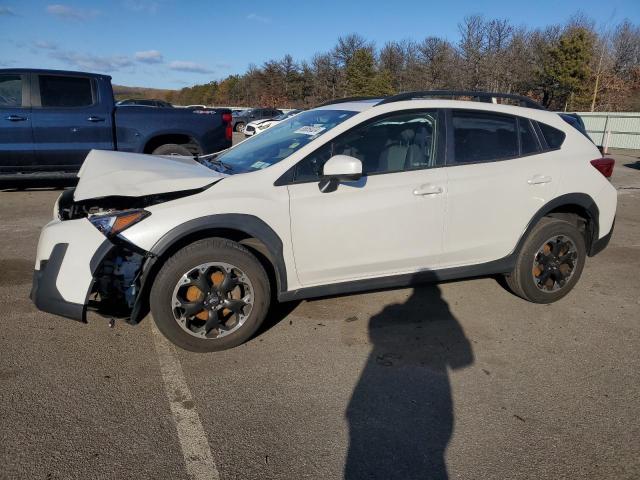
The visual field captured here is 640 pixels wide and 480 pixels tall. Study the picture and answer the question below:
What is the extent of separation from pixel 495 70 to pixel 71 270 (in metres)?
45.3

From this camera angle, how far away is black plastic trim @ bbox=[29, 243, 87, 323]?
2.97 meters


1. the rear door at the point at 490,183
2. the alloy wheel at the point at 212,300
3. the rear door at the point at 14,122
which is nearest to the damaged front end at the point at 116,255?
the alloy wheel at the point at 212,300

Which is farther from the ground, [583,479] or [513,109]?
[513,109]

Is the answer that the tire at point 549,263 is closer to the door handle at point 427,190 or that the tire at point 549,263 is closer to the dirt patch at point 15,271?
the door handle at point 427,190

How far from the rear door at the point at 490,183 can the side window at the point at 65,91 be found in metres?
6.29

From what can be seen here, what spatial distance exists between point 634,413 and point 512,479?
3.45ft

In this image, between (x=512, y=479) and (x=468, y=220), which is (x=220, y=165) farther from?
(x=512, y=479)

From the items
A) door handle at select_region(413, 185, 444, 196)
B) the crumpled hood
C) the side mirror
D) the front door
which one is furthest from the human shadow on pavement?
the crumpled hood

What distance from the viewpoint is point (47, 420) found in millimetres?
2572

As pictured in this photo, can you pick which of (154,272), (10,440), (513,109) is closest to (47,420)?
(10,440)

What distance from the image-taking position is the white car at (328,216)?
10.1 ft

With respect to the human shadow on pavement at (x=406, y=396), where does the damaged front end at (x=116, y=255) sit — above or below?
above

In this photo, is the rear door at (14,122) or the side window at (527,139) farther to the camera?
the rear door at (14,122)

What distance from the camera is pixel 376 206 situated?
346 centimetres
